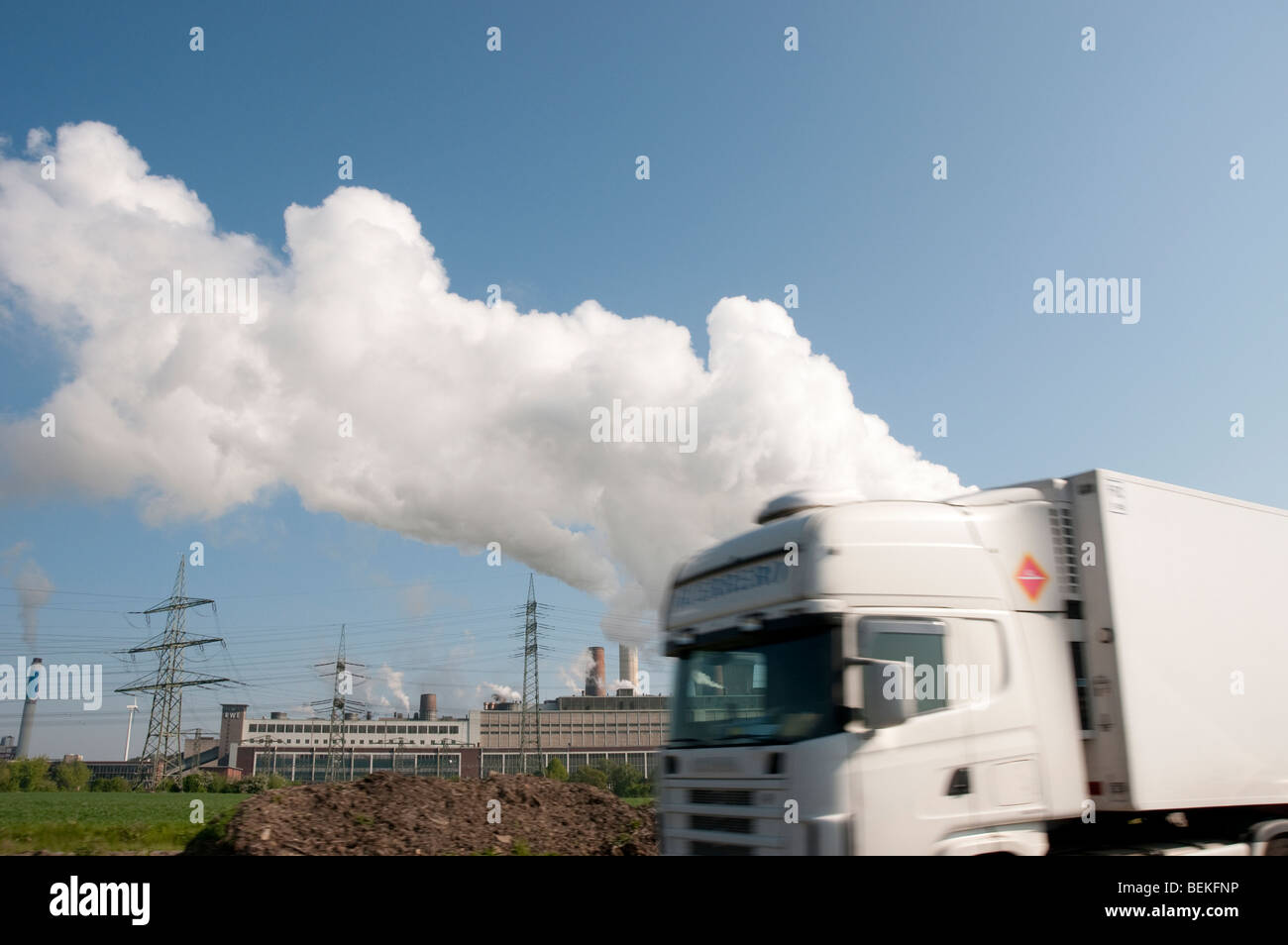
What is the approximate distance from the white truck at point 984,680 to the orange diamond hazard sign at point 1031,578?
2 centimetres

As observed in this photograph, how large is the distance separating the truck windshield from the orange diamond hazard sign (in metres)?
2.14

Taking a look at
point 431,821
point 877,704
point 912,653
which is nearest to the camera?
point 877,704

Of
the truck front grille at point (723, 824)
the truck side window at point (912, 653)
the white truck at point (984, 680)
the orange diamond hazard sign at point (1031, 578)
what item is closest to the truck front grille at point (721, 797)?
the white truck at point (984, 680)

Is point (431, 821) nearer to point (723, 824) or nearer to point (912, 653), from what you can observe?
point (723, 824)

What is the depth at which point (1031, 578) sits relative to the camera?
310 inches

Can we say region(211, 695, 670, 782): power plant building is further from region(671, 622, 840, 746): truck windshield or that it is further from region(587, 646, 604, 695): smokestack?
region(671, 622, 840, 746): truck windshield

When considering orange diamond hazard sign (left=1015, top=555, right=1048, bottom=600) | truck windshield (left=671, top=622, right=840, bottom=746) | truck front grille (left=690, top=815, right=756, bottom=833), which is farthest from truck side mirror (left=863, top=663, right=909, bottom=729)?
orange diamond hazard sign (left=1015, top=555, right=1048, bottom=600)

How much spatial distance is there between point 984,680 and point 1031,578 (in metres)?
1.20

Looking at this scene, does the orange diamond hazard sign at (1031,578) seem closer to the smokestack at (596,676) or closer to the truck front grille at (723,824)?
the truck front grille at (723,824)

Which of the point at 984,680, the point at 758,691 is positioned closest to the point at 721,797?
the point at 758,691

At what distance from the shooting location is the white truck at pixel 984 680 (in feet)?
21.9
